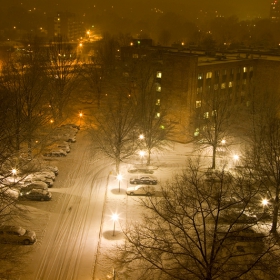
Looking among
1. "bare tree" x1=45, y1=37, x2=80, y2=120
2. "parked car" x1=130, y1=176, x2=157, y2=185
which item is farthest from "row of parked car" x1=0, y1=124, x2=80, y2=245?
"parked car" x1=130, y1=176, x2=157, y2=185

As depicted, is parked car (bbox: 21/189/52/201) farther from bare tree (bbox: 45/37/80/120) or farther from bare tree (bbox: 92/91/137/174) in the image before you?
bare tree (bbox: 45/37/80/120)

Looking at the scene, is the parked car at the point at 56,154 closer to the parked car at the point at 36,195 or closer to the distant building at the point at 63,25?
the parked car at the point at 36,195

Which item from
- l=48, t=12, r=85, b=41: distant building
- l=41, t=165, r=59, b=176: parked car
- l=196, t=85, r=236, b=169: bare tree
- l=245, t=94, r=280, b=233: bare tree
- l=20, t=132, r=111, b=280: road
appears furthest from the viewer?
l=48, t=12, r=85, b=41: distant building

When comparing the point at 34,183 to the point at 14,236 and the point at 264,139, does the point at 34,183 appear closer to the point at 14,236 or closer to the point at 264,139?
the point at 14,236

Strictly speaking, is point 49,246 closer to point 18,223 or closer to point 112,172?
point 18,223

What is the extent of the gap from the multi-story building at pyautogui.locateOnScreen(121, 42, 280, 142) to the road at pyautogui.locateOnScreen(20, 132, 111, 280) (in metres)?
10.4

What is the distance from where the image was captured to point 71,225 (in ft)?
61.1

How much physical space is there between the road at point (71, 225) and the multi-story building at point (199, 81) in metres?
10.4

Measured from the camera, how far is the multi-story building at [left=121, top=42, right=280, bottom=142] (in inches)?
1310

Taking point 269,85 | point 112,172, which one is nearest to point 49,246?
point 112,172

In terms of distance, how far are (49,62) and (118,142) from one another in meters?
23.4

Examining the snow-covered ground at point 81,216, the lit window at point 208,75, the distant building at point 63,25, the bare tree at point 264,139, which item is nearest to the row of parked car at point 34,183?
the snow-covered ground at point 81,216

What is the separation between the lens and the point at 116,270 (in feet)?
50.3

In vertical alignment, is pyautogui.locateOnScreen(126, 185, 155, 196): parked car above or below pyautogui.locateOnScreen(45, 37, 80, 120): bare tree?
below
